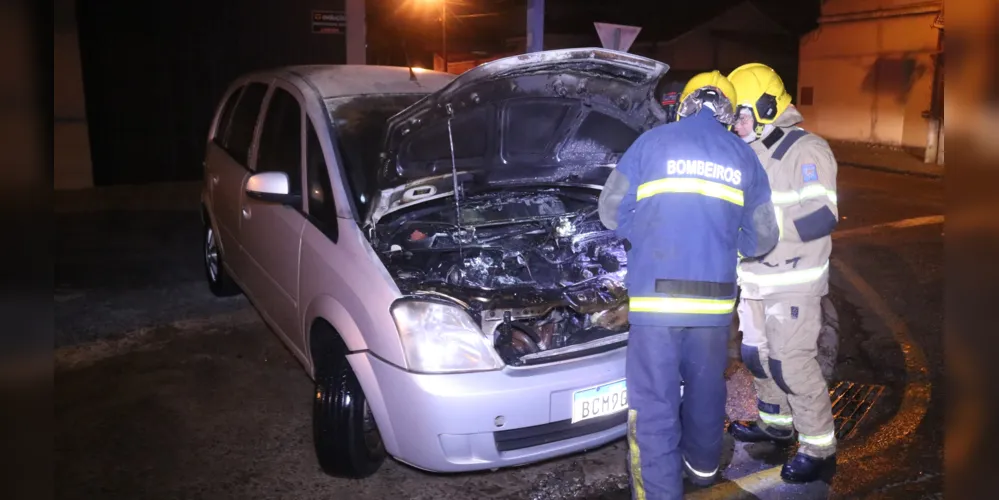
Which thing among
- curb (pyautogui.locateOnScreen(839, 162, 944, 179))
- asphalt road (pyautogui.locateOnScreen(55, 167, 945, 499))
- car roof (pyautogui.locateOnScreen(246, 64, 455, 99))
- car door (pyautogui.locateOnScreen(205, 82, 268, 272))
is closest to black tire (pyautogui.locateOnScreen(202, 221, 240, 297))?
asphalt road (pyautogui.locateOnScreen(55, 167, 945, 499))

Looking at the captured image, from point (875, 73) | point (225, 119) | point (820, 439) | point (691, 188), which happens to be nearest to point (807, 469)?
point (820, 439)

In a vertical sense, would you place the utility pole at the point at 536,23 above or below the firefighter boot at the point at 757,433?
above

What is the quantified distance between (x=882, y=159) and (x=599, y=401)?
1546cm

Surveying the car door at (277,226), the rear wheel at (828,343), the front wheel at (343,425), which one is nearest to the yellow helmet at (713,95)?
the front wheel at (343,425)

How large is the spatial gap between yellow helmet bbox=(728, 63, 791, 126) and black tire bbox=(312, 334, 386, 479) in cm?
209

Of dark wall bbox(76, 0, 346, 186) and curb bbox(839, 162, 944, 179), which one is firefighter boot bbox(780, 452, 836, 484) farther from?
curb bbox(839, 162, 944, 179)

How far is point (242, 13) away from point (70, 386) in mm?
8961

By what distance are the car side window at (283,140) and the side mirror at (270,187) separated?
0.17 m

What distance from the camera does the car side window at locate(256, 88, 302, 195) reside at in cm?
396

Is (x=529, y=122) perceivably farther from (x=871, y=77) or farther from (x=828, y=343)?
(x=871, y=77)

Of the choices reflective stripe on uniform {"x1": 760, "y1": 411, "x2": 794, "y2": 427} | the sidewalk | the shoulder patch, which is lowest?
reflective stripe on uniform {"x1": 760, "y1": 411, "x2": 794, "y2": 427}

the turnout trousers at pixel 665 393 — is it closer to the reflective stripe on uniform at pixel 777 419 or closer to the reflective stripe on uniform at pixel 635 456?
the reflective stripe on uniform at pixel 635 456

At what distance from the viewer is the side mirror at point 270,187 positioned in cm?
361

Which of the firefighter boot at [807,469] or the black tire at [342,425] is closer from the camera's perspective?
the black tire at [342,425]
